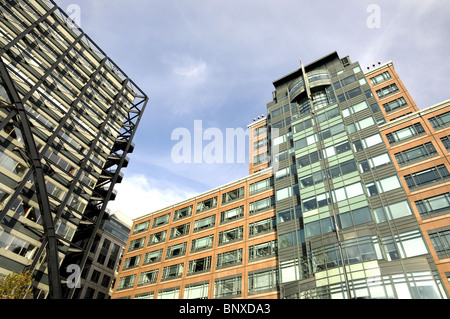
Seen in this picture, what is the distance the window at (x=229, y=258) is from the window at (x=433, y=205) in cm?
2117

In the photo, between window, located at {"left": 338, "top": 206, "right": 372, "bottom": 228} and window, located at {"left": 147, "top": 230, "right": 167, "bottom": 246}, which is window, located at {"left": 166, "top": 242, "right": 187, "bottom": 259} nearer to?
window, located at {"left": 147, "top": 230, "right": 167, "bottom": 246}

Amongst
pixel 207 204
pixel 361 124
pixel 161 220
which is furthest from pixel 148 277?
pixel 361 124

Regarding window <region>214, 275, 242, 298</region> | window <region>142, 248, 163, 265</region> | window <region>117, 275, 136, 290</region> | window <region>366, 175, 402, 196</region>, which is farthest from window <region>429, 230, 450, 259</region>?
window <region>117, 275, 136, 290</region>

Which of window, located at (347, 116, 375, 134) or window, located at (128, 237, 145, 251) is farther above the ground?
window, located at (347, 116, 375, 134)

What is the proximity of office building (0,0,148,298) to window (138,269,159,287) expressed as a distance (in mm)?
8808

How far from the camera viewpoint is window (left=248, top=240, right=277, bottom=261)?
123 feet

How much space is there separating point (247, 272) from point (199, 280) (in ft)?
24.5

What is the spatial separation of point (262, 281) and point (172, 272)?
15480 millimetres

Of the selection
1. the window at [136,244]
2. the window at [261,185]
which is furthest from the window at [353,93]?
the window at [136,244]

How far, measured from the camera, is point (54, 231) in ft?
136

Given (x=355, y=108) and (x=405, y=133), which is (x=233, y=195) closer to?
(x=355, y=108)

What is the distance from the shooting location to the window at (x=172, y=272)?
44.6 m
